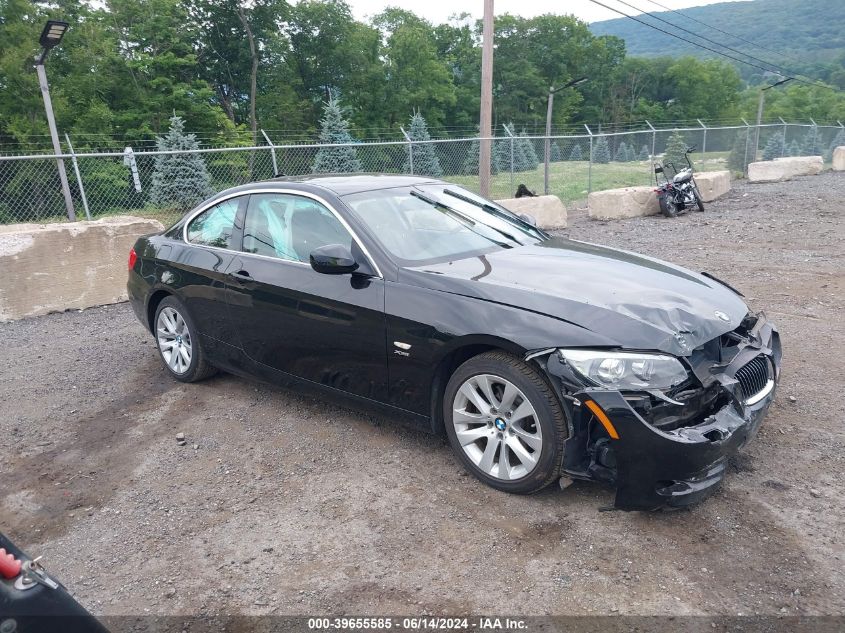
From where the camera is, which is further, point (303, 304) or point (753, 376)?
point (303, 304)

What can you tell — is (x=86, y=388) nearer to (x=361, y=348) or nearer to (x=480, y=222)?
(x=361, y=348)

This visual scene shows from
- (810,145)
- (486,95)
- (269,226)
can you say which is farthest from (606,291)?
(810,145)

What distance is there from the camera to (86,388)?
520cm

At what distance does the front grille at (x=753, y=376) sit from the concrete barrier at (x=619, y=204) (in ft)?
37.0

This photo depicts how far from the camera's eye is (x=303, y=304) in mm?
3916

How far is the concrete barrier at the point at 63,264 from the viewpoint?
23.7 ft

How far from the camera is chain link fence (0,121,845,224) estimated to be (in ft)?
46.0

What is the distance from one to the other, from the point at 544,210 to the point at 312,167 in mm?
7508

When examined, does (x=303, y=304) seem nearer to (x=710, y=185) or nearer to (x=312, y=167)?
(x=312, y=167)

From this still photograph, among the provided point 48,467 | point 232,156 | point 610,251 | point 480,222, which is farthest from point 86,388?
point 232,156

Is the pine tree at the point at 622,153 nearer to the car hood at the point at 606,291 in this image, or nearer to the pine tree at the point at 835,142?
the pine tree at the point at 835,142

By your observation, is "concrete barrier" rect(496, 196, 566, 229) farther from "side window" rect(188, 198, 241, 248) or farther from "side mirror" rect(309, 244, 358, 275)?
"side mirror" rect(309, 244, 358, 275)

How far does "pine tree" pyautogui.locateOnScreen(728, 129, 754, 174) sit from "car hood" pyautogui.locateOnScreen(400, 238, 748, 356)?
2541 cm

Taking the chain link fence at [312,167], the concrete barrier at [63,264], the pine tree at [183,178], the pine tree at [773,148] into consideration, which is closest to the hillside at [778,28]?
the pine tree at [773,148]
